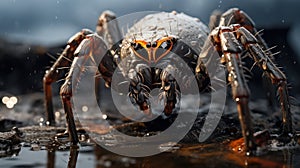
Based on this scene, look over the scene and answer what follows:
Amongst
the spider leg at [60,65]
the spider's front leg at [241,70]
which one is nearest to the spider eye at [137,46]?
the spider leg at [60,65]

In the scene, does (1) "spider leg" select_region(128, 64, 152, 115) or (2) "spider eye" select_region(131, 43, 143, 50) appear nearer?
(1) "spider leg" select_region(128, 64, 152, 115)

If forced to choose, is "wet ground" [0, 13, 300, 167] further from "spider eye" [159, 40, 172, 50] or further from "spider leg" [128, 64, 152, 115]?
"spider eye" [159, 40, 172, 50]

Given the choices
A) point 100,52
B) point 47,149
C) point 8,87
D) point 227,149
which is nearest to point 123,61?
point 100,52

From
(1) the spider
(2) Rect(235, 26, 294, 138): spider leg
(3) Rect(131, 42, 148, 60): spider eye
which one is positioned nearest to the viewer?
(1) the spider

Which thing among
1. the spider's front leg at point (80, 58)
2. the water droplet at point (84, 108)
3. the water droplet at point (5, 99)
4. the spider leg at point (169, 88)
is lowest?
the water droplet at point (84, 108)

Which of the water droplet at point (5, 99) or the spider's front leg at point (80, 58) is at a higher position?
the spider's front leg at point (80, 58)

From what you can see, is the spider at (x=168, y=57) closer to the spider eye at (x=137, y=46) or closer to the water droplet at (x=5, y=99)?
the spider eye at (x=137, y=46)

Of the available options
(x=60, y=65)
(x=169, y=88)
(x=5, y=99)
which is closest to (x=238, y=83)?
(x=169, y=88)

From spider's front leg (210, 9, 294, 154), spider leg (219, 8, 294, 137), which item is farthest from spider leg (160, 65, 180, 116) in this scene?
spider leg (219, 8, 294, 137)
